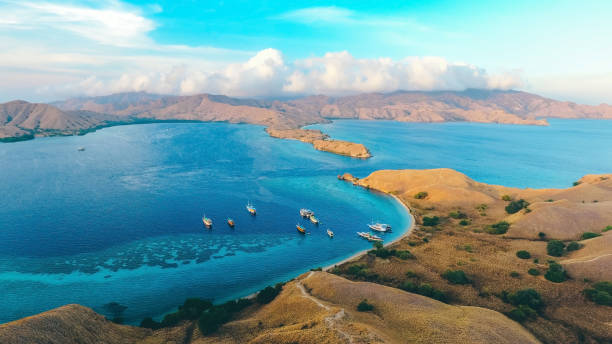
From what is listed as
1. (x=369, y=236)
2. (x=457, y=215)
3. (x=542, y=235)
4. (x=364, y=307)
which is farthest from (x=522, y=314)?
(x=457, y=215)

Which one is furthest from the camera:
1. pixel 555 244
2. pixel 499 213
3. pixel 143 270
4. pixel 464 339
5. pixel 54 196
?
pixel 54 196

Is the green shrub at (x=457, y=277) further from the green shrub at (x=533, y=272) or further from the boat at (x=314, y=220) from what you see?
the boat at (x=314, y=220)

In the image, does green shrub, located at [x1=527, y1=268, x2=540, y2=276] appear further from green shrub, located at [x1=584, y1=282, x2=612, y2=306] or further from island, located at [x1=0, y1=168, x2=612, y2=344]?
green shrub, located at [x1=584, y1=282, x2=612, y2=306]

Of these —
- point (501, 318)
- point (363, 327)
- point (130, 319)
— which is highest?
point (363, 327)

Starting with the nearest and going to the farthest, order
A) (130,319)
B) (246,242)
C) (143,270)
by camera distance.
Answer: (130,319) → (143,270) → (246,242)

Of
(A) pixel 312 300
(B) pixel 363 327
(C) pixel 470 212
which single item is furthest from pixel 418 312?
(C) pixel 470 212

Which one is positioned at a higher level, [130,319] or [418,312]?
[418,312]

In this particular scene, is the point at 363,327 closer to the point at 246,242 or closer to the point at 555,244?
the point at 246,242
